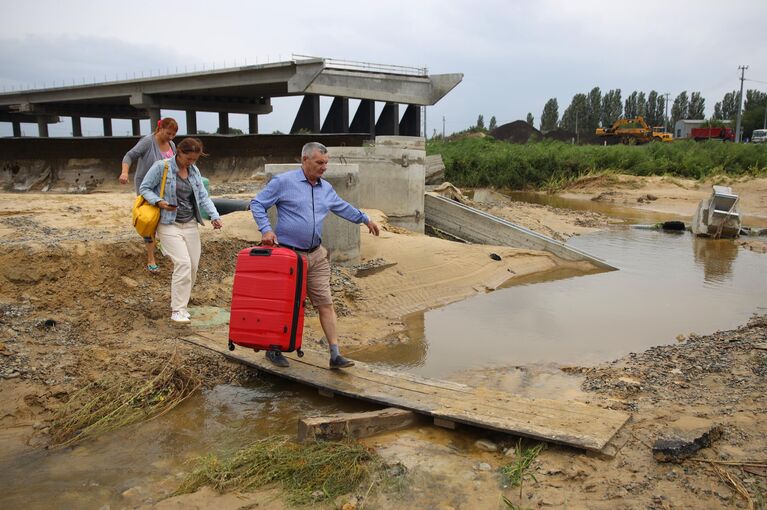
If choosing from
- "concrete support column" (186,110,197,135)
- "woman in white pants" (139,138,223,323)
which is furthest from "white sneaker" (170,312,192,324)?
"concrete support column" (186,110,197,135)

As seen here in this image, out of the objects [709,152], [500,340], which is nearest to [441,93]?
[709,152]

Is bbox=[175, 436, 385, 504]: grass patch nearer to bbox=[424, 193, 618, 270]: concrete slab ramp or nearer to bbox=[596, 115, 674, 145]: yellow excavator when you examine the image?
bbox=[424, 193, 618, 270]: concrete slab ramp

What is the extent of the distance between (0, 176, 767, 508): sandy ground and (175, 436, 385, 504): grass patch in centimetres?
15

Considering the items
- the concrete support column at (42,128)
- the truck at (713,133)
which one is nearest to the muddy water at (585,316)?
the truck at (713,133)

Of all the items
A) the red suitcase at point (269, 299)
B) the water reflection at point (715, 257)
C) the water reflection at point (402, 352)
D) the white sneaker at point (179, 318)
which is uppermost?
the red suitcase at point (269, 299)

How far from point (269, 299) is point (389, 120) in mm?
32561

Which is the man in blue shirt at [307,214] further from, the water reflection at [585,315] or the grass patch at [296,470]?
the water reflection at [585,315]

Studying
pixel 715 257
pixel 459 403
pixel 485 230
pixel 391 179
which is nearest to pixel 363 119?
pixel 391 179

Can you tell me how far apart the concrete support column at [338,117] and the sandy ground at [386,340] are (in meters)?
25.5

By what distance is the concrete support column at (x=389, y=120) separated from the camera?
35.9 metres

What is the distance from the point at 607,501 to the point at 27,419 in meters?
3.98

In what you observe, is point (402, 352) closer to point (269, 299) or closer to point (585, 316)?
point (269, 299)

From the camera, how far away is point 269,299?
479 cm

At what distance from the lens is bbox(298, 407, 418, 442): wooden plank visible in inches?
163
